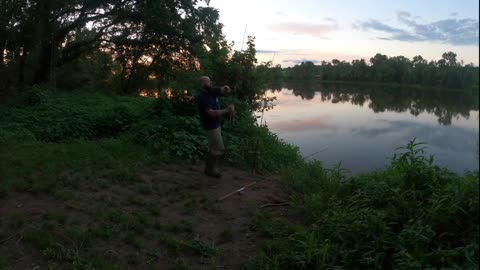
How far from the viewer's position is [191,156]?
24.3ft

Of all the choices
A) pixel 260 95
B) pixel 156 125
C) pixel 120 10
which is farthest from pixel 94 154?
pixel 120 10

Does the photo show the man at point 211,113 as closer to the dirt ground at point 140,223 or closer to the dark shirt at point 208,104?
the dark shirt at point 208,104

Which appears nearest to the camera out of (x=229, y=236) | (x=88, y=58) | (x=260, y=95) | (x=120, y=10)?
(x=229, y=236)

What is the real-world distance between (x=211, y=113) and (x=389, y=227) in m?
3.45

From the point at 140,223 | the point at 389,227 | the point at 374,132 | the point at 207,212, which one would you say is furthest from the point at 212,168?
the point at 374,132

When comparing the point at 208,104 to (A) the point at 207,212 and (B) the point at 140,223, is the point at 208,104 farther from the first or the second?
(B) the point at 140,223

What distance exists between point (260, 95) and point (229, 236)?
6353 millimetres

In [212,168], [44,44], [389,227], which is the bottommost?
[212,168]

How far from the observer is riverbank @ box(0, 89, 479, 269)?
10.9 ft

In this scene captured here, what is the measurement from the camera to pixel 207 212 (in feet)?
16.8

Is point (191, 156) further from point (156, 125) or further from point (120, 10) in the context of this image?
point (120, 10)

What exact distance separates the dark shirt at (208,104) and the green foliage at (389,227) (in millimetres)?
2231

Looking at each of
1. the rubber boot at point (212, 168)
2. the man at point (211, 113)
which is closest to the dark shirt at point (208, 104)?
the man at point (211, 113)

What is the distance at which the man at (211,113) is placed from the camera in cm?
625
